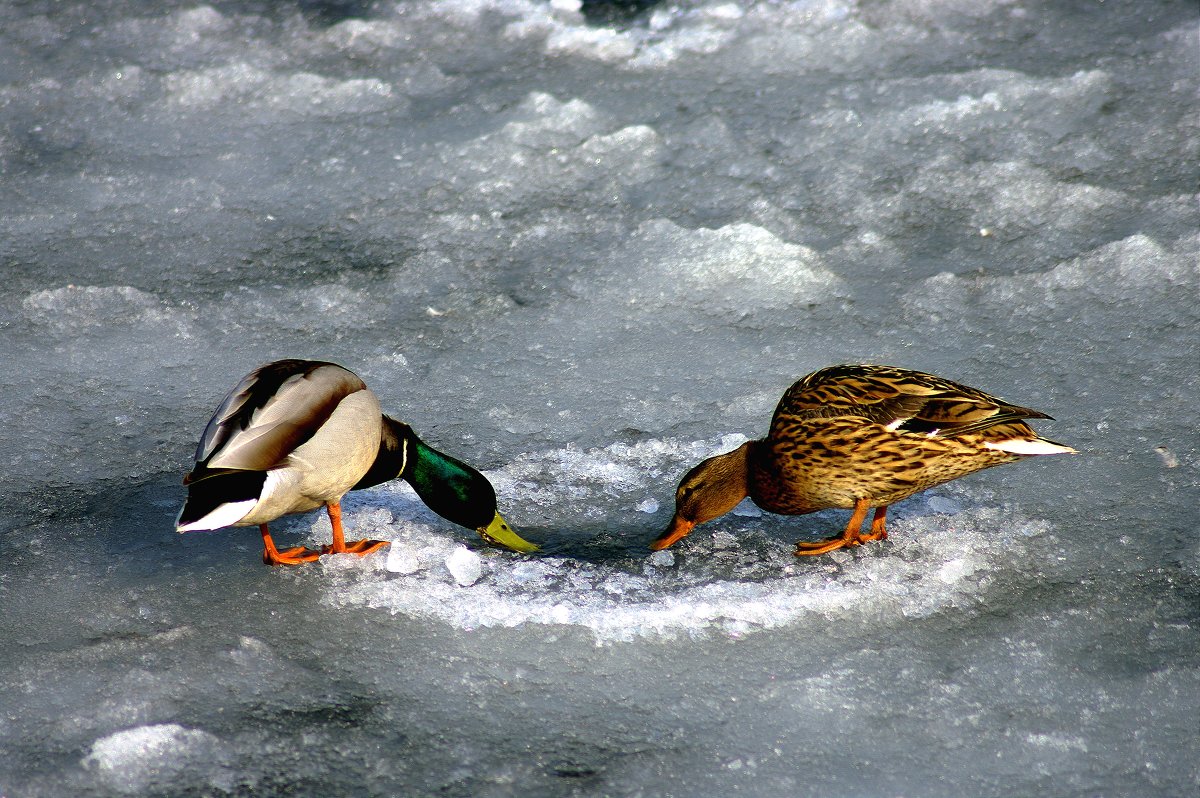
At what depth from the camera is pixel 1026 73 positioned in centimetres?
541

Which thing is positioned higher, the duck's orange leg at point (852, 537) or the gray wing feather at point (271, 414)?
the gray wing feather at point (271, 414)

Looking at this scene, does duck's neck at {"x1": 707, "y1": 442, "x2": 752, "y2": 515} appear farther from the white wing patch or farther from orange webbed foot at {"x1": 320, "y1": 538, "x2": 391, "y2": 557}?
the white wing patch


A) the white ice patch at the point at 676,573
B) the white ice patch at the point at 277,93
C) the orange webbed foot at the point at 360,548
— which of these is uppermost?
the white ice patch at the point at 277,93

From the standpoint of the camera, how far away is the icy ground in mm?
2541

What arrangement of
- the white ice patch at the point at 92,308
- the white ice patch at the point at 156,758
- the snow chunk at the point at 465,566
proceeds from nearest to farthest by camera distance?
the white ice patch at the point at 156,758 → the snow chunk at the point at 465,566 → the white ice patch at the point at 92,308

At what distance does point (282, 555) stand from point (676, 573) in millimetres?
1044

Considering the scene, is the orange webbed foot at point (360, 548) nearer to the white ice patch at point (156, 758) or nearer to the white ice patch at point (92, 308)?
the white ice patch at point (156, 758)

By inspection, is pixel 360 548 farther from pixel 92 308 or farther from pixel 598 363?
pixel 92 308

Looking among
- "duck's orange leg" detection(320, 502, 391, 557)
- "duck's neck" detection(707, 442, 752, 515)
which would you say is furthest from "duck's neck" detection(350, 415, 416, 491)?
"duck's neck" detection(707, 442, 752, 515)

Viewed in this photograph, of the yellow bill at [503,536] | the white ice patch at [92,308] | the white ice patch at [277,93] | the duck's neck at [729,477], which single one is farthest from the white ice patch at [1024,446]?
the white ice patch at [277,93]

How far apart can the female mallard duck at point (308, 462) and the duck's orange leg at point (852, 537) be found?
0.73 meters

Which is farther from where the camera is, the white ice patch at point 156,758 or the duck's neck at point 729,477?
the duck's neck at point 729,477

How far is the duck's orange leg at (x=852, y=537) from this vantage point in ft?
10.1

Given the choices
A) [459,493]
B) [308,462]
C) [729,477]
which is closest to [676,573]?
[729,477]
